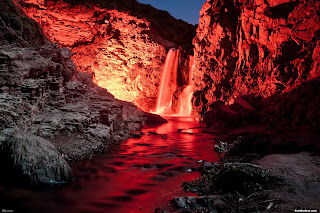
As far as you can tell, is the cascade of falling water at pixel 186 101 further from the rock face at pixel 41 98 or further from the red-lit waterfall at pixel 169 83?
the rock face at pixel 41 98

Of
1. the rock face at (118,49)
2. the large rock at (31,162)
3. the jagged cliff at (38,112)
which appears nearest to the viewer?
the large rock at (31,162)

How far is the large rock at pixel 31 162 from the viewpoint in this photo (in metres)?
4.50

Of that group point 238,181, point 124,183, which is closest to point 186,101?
point 124,183

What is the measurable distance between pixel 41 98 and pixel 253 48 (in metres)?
13.5

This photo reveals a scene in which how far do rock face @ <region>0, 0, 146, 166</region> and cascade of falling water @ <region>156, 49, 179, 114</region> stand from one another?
63.1 feet

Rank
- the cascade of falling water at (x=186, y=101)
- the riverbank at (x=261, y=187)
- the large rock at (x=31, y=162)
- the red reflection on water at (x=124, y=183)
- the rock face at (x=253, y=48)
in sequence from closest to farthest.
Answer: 1. the riverbank at (x=261, y=187)
2. the red reflection on water at (x=124, y=183)
3. the large rock at (x=31, y=162)
4. the rock face at (x=253, y=48)
5. the cascade of falling water at (x=186, y=101)

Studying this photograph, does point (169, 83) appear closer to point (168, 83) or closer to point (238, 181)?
point (168, 83)

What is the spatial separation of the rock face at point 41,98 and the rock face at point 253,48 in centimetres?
953

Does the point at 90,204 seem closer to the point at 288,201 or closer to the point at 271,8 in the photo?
the point at 288,201

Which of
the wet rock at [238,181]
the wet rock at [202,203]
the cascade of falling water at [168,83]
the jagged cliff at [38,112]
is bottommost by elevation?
the wet rock at [202,203]

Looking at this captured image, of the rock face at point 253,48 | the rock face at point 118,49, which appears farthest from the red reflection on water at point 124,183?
the rock face at point 118,49

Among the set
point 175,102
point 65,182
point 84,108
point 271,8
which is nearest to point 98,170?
point 65,182

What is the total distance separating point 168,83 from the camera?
29.7 meters

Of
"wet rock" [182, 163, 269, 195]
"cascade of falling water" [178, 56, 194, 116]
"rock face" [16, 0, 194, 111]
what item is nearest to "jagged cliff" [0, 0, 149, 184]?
"wet rock" [182, 163, 269, 195]
